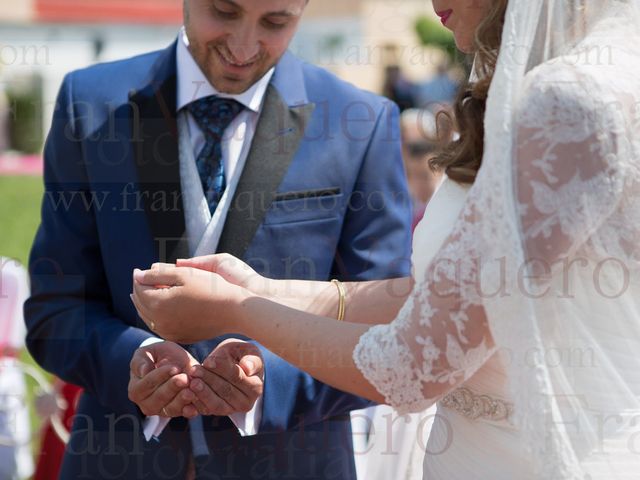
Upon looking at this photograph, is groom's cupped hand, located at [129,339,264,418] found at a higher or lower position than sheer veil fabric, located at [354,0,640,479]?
lower

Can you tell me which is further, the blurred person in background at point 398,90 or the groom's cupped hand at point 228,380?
the blurred person in background at point 398,90

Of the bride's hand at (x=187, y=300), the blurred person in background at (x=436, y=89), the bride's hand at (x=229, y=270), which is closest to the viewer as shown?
the bride's hand at (x=187, y=300)

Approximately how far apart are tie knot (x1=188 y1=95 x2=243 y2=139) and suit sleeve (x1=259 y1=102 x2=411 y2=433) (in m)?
0.40

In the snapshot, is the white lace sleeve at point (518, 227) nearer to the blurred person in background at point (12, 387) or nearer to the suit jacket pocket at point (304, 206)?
the suit jacket pocket at point (304, 206)

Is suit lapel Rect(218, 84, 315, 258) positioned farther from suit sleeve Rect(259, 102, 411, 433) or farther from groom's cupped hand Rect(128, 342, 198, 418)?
groom's cupped hand Rect(128, 342, 198, 418)

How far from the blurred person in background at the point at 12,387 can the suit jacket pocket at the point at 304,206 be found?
7.35 ft

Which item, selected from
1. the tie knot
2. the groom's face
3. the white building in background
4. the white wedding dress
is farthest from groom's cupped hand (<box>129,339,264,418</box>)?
the white building in background

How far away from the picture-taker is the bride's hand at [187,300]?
2252 mm

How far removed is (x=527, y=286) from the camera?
6.26 feet

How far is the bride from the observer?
184cm

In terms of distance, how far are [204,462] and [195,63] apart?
1.11 meters

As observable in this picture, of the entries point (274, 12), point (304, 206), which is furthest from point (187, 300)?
point (274, 12)

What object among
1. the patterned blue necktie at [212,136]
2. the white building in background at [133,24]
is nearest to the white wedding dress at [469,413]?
the patterned blue necktie at [212,136]

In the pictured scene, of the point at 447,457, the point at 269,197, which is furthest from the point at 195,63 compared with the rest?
the point at 447,457
